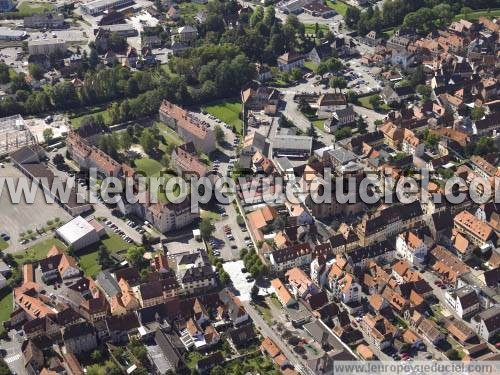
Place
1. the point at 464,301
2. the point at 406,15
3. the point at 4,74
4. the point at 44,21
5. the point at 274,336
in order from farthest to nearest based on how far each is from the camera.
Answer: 1. the point at 44,21
2. the point at 406,15
3. the point at 4,74
4. the point at 464,301
5. the point at 274,336

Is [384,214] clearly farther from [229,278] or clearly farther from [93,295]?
[93,295]

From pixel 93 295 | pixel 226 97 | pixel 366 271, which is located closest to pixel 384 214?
pixel 366 271

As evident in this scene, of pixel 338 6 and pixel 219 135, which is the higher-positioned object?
pixel 219 135

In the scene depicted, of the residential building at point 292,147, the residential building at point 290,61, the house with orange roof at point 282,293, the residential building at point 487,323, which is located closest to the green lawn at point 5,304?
the house with orange roof at point 282,293

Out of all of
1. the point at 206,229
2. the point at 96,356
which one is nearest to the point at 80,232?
the point at 206,229

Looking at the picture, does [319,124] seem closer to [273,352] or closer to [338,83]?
[338,83]

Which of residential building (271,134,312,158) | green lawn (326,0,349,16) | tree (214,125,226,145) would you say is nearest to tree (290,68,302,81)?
tree (214,125,226,145)
